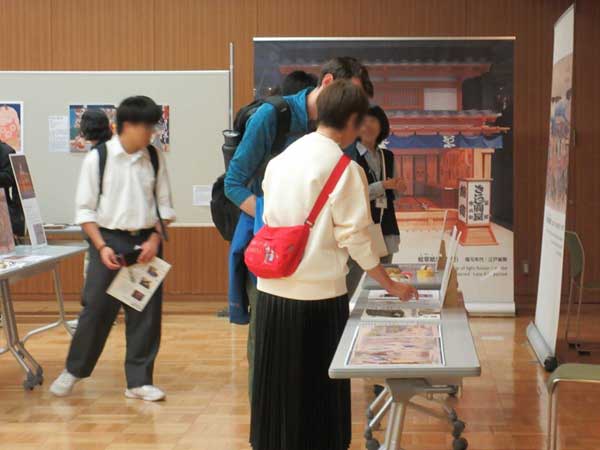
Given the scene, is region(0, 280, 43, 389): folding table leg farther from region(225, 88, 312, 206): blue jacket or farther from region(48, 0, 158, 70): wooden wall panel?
region(48, 0, 158, 70): wooden wall panel

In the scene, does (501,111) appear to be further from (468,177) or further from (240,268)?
(240,268)

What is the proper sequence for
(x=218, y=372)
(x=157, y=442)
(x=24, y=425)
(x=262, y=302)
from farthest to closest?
(x=218, y=372) < (x=24, y=425) < (x=157, y=442) < (x=262, y=302)

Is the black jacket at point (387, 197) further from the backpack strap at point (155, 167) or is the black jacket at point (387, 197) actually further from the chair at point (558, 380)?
the chair at point (558, 380)

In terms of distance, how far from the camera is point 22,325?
304 inches

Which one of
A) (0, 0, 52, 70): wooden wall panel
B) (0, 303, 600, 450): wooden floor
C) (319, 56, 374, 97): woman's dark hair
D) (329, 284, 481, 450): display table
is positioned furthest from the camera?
(0, 0, 52, 70): wooden wall panel

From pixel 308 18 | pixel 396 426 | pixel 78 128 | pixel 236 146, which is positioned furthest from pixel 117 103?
pixel 396 426

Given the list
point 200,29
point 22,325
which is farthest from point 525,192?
point 22,325

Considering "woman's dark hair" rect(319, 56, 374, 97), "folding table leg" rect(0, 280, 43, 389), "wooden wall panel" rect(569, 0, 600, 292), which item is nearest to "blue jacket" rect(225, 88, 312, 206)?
"woman's dark hair" rect(319, 56, 374, 97)

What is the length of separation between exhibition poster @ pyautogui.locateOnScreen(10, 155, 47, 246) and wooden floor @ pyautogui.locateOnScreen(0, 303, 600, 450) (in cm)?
81

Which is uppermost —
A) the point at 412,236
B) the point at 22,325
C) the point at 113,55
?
the point at 113,55

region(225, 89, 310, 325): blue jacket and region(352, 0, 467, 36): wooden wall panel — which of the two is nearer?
region(225, 89, 310, 325): blue jacket

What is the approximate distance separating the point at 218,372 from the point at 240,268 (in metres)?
1.96

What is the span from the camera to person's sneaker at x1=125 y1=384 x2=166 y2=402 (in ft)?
16.9

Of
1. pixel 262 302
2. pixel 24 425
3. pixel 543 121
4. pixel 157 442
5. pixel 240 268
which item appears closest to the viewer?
pixel 262 302
